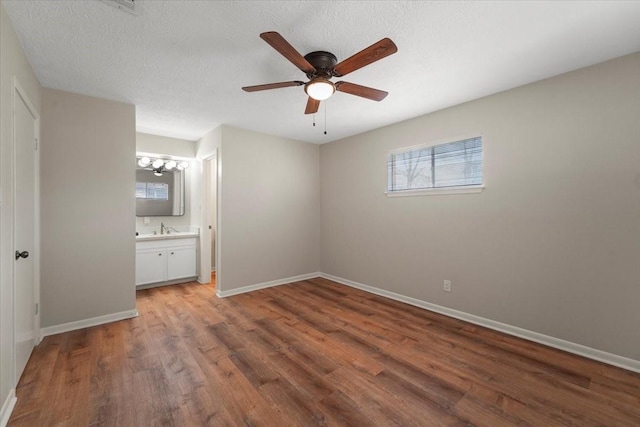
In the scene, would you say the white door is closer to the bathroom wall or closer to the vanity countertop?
the vanity countertop

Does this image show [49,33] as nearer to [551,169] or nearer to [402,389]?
[402,389]

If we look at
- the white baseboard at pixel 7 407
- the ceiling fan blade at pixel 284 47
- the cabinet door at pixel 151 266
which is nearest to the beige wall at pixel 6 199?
the white baseboard at pixel 7 407

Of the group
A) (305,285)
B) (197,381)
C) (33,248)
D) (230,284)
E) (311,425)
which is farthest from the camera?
(305,285)

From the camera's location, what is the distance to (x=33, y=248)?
2.49m

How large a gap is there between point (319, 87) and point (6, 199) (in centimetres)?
221

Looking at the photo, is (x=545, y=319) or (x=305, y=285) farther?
(x=305, y=285)

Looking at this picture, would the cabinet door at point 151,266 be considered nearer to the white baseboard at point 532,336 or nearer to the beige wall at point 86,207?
the beige wall at point 86,207

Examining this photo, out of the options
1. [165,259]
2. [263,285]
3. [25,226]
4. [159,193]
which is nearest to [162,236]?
[165,259]

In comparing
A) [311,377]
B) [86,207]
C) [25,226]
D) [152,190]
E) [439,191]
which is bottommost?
[311,377]

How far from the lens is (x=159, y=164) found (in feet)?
15.0

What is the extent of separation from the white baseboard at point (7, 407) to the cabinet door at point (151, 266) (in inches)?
100

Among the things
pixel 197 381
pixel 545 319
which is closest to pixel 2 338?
pixel 197 381

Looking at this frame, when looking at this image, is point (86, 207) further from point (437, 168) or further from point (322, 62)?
point (437, 168)

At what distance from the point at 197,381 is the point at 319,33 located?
2715 millimetres
